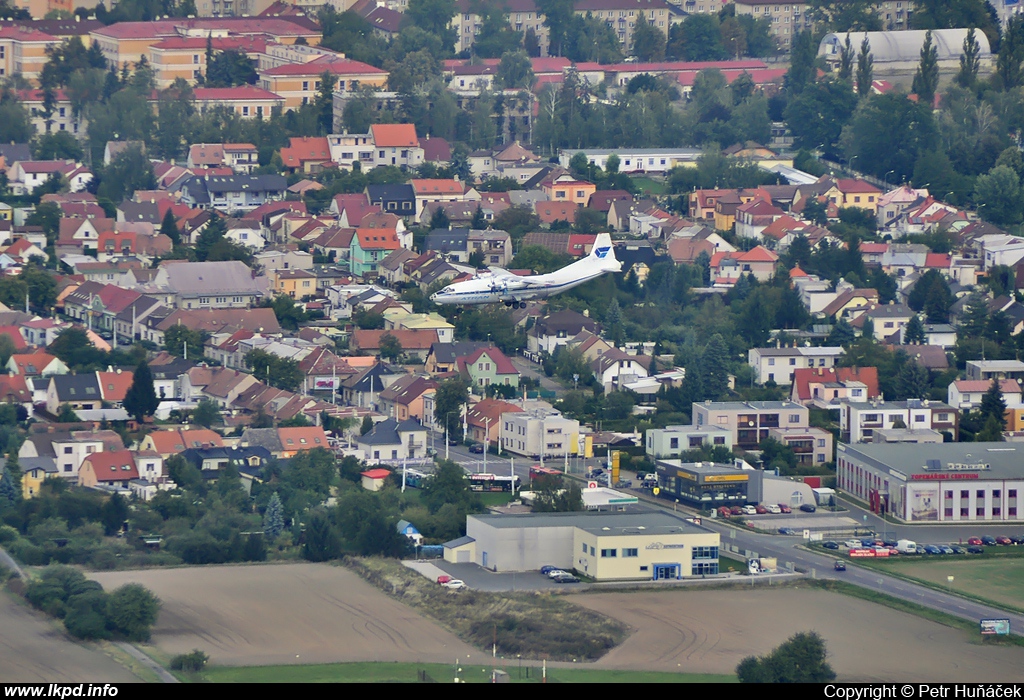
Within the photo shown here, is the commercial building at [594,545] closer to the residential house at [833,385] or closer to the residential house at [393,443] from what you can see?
the residential house at [393,443]

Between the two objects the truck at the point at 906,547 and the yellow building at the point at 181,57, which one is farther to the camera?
the yellow building at the point at 181,57

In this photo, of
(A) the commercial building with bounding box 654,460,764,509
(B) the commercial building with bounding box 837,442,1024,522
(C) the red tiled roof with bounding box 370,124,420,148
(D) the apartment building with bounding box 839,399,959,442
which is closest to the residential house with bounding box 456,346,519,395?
(D) the apartment building with bounding box 839,399,959,442

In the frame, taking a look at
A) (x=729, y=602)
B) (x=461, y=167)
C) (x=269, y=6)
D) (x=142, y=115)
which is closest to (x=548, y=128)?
(x=461, y=167)

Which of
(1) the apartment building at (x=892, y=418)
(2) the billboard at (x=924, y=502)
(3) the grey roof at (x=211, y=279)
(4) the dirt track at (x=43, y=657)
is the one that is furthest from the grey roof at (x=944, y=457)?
(3) the grey roof at (x=211, y=279)

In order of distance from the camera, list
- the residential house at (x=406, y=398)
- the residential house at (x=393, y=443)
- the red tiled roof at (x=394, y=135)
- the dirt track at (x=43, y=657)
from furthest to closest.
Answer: the red tiled roof at (x=394, y=135) < the residential house at (x=406, y=398) < the residential house at (x=393, y=443) < the dirt track at (x=43, y=657)

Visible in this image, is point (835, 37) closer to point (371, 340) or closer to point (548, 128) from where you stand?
point (548, 128)

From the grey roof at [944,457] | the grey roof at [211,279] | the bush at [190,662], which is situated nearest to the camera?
the bush at [190,662]

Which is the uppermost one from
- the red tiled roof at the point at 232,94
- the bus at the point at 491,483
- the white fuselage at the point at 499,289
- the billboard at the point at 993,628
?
the white fuselage at the point at 499,289

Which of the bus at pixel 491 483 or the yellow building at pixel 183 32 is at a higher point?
the yellow building at pixel 183 32
